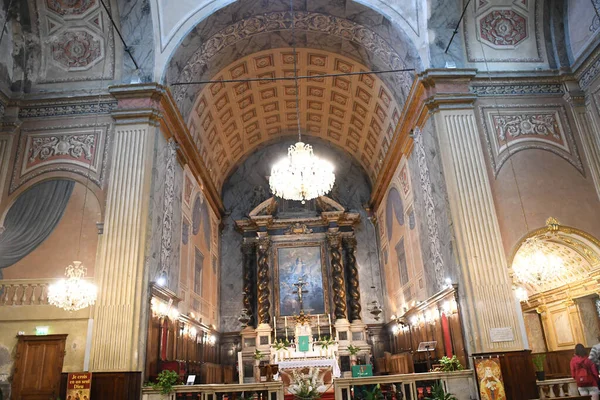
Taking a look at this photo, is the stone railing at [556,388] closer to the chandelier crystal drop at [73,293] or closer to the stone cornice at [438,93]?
the stone cornice at [438,93]

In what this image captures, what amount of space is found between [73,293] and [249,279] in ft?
31.7

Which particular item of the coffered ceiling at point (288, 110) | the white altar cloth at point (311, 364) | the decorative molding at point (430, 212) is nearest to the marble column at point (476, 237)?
the decorative molding at point (430, 212)

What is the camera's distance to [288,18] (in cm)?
1330

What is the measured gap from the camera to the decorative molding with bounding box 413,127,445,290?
10.6 meters

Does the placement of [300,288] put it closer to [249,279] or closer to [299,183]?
[249,279]

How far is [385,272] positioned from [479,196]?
8.14 metres

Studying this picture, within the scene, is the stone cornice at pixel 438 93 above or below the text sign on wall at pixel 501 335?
above

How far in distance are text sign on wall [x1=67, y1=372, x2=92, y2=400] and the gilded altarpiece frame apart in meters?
9.66

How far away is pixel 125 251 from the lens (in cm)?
963

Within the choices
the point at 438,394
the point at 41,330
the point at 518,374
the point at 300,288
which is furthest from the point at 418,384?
the point at 300,288

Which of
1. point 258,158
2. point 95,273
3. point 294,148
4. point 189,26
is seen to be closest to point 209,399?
point 95,273

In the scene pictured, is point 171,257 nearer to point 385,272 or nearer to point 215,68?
point 215,68

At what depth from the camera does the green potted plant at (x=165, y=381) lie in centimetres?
867

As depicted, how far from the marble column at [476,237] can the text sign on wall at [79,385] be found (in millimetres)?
7023
